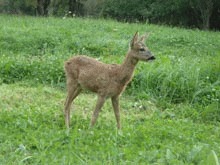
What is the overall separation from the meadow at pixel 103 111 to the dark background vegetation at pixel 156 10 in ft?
43.1

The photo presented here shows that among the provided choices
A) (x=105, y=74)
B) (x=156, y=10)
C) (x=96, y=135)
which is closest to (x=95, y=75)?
(x=105, y=74)

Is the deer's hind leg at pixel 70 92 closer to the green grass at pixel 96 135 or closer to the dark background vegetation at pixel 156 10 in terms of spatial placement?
the green grass at pixel 96 135

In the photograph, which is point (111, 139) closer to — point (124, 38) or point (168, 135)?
point (168, 135)

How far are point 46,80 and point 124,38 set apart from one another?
244 inches

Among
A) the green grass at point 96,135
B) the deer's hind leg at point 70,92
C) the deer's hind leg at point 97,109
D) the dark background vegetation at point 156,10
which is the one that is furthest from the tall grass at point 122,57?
the dark background vegetation at point 156,10

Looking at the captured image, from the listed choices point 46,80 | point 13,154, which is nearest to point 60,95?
point 46,80

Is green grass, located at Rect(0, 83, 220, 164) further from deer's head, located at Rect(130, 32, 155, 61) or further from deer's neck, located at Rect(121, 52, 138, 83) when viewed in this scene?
deer's head, located at Rect(130, 32, 155, 61)

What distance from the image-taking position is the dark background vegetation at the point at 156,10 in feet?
89.0

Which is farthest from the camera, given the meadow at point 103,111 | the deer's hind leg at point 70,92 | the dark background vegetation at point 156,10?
the dark background vegetation at point 156,10

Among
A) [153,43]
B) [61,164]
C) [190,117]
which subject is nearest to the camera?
[61,164]

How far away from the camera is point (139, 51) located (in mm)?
7039

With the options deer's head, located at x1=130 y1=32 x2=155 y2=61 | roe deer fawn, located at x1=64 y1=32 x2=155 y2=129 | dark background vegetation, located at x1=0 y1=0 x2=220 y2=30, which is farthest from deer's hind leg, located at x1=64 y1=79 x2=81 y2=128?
dark background vegetation, located at x1=0 y1=0 x2=220 y2=30

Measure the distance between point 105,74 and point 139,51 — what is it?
617 mm

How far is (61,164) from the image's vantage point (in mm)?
5531
